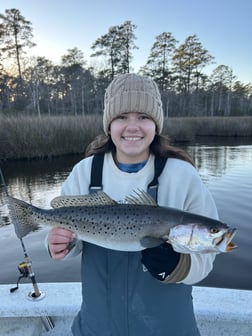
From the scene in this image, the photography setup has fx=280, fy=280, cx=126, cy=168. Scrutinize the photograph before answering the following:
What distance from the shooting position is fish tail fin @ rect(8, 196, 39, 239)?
2.22 m

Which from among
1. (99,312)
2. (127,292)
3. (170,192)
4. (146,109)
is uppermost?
(146,109)

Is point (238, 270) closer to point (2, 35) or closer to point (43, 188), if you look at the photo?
point (43, 188)

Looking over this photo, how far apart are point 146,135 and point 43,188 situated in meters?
11.5

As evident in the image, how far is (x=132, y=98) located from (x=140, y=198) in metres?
0.76

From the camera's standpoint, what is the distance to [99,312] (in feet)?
6.43

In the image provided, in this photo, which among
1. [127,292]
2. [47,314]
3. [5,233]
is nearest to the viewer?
[127,292]

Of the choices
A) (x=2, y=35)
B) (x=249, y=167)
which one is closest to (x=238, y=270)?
(x=249, y=167)

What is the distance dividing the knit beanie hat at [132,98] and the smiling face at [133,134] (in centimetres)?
5

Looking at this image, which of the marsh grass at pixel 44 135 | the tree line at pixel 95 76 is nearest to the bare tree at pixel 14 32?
the tree line at pixel 95 76

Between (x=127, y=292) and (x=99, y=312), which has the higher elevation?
(x=127, y=292)

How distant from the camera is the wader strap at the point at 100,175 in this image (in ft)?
6.66

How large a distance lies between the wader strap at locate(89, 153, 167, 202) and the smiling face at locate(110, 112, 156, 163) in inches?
6.3

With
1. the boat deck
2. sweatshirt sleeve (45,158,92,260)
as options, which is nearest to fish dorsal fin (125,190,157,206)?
sweatshirt sleeve (45,158,92,260)

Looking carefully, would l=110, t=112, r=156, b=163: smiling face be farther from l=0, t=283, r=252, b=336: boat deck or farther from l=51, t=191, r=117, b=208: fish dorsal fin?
l=0, t=283, r=252, b=336: boat deck
